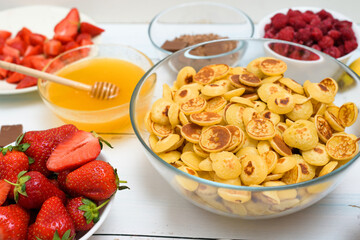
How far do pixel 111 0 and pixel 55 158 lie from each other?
0.91 metres

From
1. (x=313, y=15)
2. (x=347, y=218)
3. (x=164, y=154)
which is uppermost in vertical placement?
(x=313, y=15)

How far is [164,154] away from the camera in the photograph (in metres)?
0.78

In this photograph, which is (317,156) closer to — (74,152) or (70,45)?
(74,152)

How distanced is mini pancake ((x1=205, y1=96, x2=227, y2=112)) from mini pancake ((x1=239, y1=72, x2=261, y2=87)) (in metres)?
0.06

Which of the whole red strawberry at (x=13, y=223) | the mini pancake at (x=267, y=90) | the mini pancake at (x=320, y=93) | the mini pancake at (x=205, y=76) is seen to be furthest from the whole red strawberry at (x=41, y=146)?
the mini pancake at (x=320, y=93)

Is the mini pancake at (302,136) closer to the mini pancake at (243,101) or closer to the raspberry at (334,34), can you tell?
the mini pancake at (243,101)

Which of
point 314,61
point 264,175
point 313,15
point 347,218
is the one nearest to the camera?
point 264,175

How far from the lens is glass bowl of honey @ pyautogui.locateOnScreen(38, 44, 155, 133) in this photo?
0.98m

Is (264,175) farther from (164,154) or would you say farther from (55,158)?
(55,158)

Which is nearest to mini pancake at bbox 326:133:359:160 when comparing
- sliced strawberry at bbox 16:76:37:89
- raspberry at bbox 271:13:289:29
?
raspberry at bbox 271:13:289:29

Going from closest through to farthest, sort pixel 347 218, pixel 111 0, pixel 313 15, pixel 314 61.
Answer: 1. pixel 347 218
2. pixel 314 61
3. pixel 313 15
4. pixel 111 0

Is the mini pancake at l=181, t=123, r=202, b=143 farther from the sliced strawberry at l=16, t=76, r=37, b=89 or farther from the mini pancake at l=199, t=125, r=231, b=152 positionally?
the sliced strawberry at l=16, t=76, r=37, b=89

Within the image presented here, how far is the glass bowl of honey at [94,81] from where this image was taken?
984 mm

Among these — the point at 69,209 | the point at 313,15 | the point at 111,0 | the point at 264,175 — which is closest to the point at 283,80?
the point at 264,175
